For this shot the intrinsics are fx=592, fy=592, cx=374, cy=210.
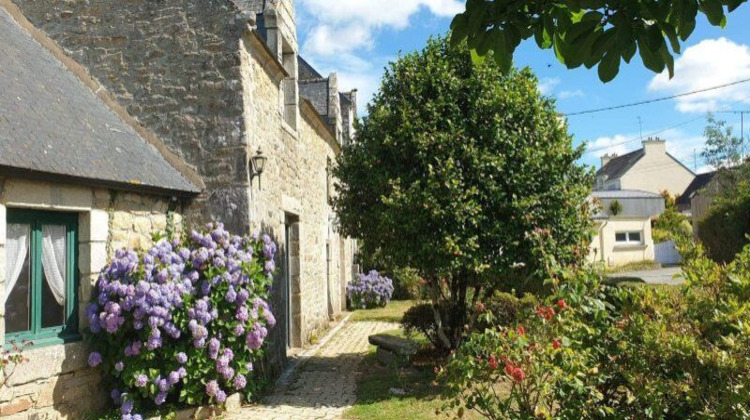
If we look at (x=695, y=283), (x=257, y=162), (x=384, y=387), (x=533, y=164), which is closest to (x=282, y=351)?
(x=384, y=387)

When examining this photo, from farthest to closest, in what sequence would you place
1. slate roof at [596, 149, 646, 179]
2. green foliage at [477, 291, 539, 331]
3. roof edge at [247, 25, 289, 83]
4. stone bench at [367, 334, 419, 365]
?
slate roof at [596, 149, 646, 179] < green foliage at [477, 291, 539, 331] < stone bench at [367, 334, 419, 365] < roof edge at [247, 25, 289, 83]

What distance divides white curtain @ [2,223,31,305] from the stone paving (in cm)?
255

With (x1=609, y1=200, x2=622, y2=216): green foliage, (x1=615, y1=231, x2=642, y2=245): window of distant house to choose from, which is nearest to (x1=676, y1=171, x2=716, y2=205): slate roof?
(x1=615, y1=231, x2=642, y2=245): window of distant house

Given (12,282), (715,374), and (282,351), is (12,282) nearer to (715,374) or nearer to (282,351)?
(282,351)

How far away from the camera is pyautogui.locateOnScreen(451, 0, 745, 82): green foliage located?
2.34 metres

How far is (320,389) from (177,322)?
2.40 meters

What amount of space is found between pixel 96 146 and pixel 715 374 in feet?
19.2

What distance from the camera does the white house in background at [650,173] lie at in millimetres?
42531

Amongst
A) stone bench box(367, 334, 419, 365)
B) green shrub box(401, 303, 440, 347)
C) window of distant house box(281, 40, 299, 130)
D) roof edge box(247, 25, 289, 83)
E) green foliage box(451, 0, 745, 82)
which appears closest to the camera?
green foliage box(451, 0, 745, 82)

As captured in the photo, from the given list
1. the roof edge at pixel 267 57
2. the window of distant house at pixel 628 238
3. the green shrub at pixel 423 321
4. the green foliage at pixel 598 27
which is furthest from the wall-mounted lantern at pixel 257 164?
the window of distant house at pixel 628 238

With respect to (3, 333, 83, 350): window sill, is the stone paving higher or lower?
lower

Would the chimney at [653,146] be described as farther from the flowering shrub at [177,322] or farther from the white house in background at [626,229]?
the flowering shrub at [177,322]

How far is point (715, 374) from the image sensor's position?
3.01 metres

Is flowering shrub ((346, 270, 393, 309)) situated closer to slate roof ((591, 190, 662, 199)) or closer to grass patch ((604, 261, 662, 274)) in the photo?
grass patch ((604, 261, 662, 274))
